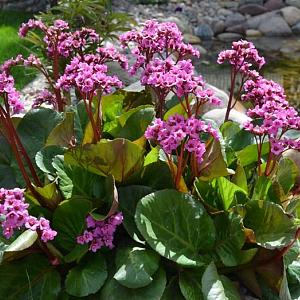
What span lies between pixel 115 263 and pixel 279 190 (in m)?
0.56

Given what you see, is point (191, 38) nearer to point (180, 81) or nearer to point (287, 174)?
point (287, 174)

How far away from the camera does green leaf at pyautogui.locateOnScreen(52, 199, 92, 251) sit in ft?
6.08

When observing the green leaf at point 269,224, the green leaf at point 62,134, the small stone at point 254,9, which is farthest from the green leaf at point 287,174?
the small stone at point 254,9

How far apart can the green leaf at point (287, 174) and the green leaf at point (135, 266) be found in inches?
21.8

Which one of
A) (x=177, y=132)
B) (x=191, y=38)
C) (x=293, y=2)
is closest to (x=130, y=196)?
(x=177, y=132)

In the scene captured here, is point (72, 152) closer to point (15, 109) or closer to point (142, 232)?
point (15, 109)

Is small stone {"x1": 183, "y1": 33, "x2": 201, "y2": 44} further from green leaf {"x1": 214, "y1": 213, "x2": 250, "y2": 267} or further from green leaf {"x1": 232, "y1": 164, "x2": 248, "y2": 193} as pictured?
green leaf {"x1": 214, "y1": 213, "x2": 250, "y2": 267}

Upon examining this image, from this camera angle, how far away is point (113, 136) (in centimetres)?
220

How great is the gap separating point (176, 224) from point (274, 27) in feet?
18.5

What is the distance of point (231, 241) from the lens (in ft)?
5.97

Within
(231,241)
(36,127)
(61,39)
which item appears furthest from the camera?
(61,39)

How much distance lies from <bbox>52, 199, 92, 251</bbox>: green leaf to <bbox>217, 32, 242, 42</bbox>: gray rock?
17.4 feet

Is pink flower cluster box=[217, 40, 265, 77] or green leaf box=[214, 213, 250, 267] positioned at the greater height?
pink flower cluster box=[217, 40, 265, 77]

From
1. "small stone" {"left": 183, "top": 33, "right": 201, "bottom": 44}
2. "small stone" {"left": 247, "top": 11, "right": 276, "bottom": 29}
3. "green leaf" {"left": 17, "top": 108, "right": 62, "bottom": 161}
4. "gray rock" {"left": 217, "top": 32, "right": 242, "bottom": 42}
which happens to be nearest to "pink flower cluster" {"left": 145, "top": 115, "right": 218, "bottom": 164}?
"green leaf" {"left": 17, "top": 108, "right": 62, "bottom": 161}
